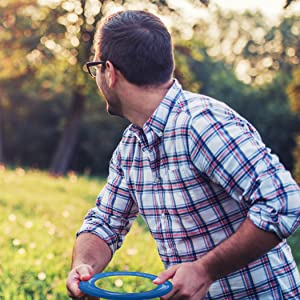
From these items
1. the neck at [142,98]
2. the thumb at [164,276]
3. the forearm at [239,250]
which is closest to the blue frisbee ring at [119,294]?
the thumb at [164,276]

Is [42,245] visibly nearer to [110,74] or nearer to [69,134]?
[110,74]

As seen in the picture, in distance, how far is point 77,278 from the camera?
2.11m

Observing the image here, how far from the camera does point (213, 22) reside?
3750cm

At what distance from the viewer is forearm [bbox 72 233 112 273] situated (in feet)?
7.60

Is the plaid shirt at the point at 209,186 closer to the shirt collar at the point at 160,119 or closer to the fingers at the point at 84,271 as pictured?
the shirt collar at the point at 160,119

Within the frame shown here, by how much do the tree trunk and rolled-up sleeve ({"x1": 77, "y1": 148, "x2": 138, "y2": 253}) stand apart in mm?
20635

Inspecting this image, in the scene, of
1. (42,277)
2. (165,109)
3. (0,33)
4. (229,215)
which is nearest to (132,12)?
(165,109)

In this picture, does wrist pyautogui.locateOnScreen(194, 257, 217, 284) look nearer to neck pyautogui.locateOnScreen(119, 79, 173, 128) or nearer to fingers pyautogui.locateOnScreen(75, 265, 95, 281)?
fingers pyautogui.locateOnScreen(75, 265, 95, 281)

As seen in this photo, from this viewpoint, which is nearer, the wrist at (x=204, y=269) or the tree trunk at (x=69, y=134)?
the wrist at (x=204, y=269)

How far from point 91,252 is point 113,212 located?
22 cm

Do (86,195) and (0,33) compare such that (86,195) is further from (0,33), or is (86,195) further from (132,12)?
(132,12)

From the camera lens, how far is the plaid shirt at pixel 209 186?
6.20 feet

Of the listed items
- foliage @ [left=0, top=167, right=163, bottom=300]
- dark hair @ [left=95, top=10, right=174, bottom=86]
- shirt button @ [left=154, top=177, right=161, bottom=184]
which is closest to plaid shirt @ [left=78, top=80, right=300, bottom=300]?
shirt button @ [left=154, top=177, right=161, bottom=184]

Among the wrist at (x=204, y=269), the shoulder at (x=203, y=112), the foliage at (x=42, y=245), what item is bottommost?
the foliage at (x=42, y=245)
